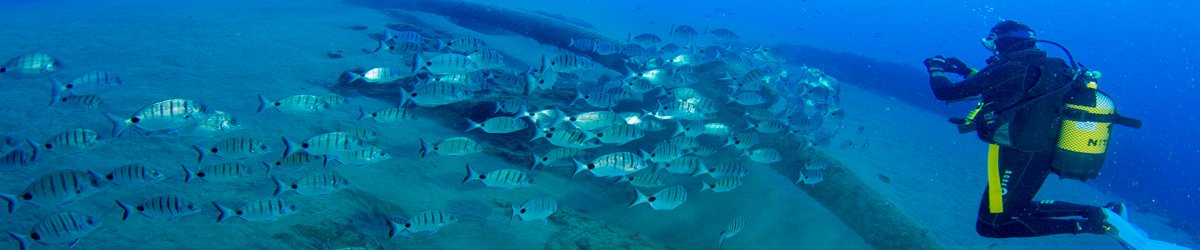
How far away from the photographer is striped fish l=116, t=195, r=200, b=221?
4164 millimetres

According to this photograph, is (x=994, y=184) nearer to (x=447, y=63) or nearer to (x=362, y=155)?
(x=447, y=63)

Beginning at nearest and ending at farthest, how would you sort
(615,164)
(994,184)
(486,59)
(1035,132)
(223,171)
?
(223,171), (1035,132), (994,184), (615,164), (486,59)

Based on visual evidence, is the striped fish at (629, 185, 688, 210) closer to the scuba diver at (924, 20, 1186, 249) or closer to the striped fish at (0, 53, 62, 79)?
the scuba diver at (924, 20, 1186, 249)

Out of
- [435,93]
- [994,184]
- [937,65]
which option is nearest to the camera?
[994,184]

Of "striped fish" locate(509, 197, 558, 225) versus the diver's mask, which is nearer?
"striped fish" locate(509, 197, 558, 225)

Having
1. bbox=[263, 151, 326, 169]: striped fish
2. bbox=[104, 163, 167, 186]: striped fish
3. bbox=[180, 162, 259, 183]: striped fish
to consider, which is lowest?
bbox=[263, 151, 326, 169]: striped fish

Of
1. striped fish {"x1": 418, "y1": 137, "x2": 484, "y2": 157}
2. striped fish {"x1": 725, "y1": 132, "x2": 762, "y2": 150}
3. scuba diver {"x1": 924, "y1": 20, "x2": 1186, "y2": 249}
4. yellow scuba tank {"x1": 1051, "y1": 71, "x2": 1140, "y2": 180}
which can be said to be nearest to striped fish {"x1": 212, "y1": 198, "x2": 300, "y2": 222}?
striped fish {"x1": 418, "y1": 137, "x2": 484, "y2": 157}

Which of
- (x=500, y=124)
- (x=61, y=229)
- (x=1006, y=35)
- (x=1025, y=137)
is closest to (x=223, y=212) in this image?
(x=61, y=229)

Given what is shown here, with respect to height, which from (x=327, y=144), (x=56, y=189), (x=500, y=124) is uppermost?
(x=56, y=189)

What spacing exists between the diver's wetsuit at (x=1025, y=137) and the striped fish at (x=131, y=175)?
780 centimetres

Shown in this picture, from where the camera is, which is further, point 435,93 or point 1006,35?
point 435,93

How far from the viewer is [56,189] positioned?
398 centimetres

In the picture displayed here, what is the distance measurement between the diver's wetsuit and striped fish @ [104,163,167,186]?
7.80 meters

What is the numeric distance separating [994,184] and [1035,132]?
0.68m
